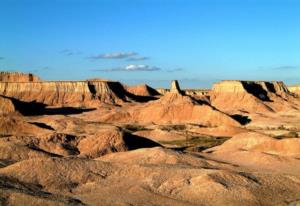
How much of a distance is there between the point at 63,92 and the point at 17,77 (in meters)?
31.6

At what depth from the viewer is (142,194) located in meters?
27.9

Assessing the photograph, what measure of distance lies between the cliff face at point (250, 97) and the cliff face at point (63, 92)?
89.8 feet

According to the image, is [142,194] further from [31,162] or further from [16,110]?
[16,110]

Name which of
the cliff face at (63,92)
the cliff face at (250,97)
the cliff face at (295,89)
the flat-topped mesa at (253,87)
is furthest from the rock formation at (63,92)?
the cliff face at (295,89)

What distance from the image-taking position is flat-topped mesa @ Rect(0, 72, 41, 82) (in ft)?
526

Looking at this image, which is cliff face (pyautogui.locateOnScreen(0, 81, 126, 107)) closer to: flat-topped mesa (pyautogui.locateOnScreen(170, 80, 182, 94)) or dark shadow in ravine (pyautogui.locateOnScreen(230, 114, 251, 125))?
flat-topped mesa (pyautogui.locateOnScreen(170, 80, 182, 94))

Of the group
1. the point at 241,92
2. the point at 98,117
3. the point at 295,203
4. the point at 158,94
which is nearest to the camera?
the point at 295,203

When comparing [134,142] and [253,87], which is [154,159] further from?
[253,87]

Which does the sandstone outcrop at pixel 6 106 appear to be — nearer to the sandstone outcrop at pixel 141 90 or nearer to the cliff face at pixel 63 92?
the cliff face at pixel 63 92

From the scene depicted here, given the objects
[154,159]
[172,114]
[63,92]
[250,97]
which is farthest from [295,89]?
[154,159]

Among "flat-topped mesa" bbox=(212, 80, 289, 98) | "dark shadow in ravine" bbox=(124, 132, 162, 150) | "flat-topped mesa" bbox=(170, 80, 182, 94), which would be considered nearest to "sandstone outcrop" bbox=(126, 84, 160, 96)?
"flat-topped mesa" bbox=(212, 80, 289, 98)

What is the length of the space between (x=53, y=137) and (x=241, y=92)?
81367 mm

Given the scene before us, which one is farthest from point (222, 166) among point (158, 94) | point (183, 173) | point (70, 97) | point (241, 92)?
point (158, 94)

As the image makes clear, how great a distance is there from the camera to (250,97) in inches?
4879
